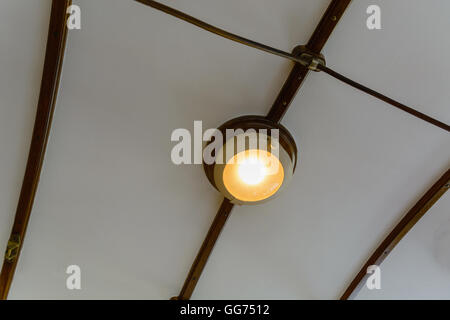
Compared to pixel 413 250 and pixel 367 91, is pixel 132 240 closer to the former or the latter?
pixel 367 91

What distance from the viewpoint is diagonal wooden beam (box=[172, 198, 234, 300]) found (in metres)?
2.27

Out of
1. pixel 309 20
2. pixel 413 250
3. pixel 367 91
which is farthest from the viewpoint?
pixel 413 250

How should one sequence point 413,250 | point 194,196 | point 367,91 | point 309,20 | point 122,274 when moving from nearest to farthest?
point 309,20, point 367,91, point 194,196, point 122,274, point 413,250

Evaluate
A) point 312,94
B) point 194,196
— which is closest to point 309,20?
point 312,94

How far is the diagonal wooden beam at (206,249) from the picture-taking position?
89.3 inches

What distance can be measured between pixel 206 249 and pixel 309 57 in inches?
54.1

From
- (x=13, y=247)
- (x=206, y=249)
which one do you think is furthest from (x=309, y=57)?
(x=13, y=247)

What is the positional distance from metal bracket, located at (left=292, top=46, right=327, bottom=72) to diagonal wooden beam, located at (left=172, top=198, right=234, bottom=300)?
95cm

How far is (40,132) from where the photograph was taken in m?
1.92

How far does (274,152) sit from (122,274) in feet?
4.44

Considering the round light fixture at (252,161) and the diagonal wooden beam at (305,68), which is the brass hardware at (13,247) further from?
the diagonal wooden beam at (305,68)

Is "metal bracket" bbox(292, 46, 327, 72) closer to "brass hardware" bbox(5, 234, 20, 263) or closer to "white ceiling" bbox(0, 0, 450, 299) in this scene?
"white ceiling" bbox(0, 0, 450, 299)

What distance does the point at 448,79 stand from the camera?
1.98 metres

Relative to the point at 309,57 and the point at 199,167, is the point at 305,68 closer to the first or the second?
the point at 309,57
